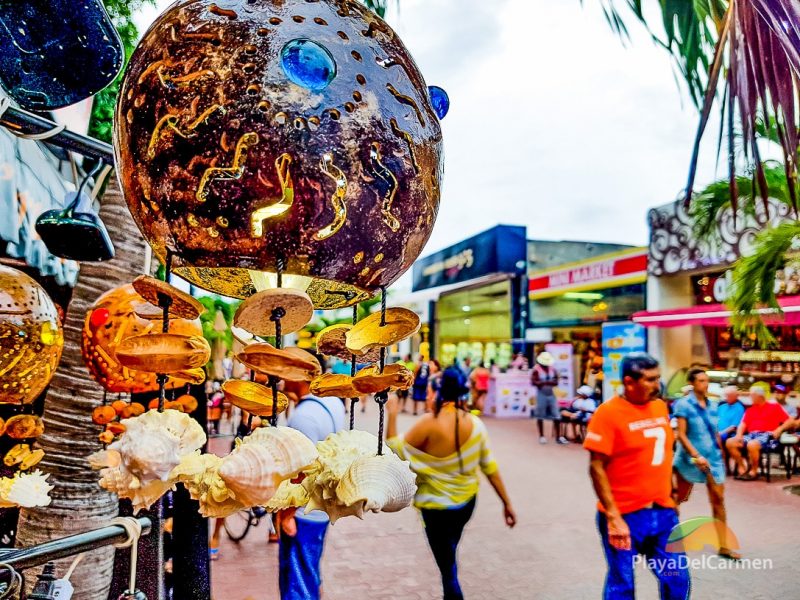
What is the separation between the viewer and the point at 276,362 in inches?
32.2

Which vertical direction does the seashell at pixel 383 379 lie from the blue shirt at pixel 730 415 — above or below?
above

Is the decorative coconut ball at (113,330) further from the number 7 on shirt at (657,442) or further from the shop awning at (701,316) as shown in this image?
the shop awning at (701,316)

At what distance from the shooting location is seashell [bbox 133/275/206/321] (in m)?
0.82

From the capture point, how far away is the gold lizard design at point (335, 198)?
2.63ft

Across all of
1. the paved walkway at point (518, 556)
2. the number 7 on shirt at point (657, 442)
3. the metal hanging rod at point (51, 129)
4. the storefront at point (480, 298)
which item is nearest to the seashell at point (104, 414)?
the metal hanging rod at point (51, 129)

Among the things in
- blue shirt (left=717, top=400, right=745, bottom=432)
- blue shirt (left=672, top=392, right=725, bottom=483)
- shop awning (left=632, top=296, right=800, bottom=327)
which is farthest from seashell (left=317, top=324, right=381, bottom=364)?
shop awning (left=632, top=296, right=800, bottom=327)

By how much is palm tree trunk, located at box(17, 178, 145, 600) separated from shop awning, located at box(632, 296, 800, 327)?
10501 millimetres

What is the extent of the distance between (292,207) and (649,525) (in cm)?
345

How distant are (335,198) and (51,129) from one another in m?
1.61

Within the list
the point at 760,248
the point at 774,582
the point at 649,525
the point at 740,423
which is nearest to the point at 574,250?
the point at 740,423

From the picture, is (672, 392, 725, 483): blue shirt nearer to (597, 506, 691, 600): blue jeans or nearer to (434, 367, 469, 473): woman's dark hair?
(597, 506, 691, 600): blue jeans

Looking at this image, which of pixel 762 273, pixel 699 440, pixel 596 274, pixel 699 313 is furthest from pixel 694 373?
pixel 596 274

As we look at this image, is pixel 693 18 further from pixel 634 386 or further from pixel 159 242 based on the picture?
pixel 634 386

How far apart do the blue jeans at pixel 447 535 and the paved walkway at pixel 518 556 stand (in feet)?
3.66
